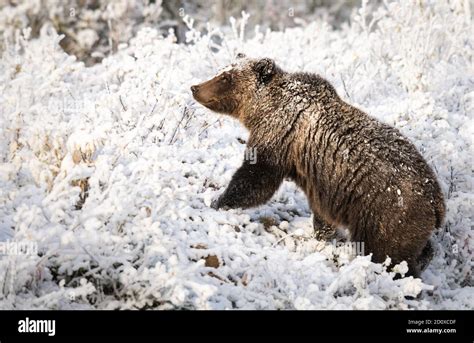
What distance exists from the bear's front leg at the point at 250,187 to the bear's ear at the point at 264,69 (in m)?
0.83

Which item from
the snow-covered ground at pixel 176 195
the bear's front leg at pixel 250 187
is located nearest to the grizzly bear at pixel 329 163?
the bear's front leg at pixel 250 187

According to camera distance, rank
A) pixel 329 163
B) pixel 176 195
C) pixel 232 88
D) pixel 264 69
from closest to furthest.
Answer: pixel 176 195, pixel 329 163, pixel 264 69, pixel 232 88

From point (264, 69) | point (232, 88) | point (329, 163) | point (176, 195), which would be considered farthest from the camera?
point (232, 88)

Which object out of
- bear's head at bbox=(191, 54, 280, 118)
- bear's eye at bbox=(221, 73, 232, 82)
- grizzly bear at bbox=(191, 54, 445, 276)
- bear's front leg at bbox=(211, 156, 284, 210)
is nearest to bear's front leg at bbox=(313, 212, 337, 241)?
grizzly bear at bbox=(191, 54, 445, 276)

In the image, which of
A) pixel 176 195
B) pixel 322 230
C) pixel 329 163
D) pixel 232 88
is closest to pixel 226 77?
pixel 232 88

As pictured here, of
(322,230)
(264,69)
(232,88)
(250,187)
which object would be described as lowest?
(322,230)

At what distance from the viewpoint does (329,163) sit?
Answer: 5184 mm

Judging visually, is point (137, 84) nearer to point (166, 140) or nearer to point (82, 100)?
point (82, 100)

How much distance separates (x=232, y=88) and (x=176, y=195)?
1772 millimetres

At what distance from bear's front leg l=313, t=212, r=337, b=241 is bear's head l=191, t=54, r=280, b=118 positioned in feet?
4.04

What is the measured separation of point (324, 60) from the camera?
8.30 metres

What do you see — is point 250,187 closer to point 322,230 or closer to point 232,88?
point 322,230
